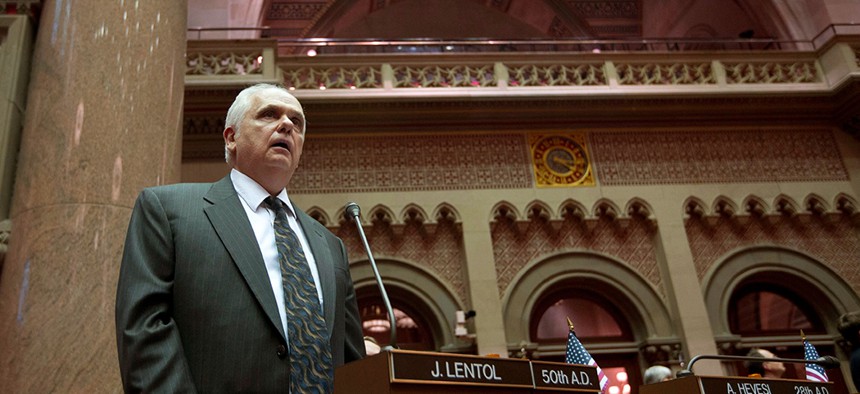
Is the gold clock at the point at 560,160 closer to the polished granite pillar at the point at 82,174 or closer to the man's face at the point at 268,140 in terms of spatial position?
the polished granite pillar at the point at 82,174

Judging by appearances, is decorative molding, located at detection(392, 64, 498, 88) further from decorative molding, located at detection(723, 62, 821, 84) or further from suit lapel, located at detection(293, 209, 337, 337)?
suit lapel, located at detection(293, 209, 337, 337)

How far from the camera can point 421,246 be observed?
825 cm

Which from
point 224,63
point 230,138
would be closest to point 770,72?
point 224,63

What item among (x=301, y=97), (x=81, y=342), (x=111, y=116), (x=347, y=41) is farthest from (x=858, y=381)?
(x=347, y=41)

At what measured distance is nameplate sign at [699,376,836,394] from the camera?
2.57 m

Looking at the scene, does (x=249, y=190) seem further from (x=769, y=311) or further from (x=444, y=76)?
(x=769, y=311)

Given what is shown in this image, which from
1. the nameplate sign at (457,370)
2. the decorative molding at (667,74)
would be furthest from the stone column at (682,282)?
the nameplate sign at (457,370)

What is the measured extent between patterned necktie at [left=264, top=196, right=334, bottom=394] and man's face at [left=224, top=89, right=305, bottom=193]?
0.13m

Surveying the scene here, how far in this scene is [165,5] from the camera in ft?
12.8

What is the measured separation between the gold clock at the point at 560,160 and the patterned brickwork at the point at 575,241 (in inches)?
20.6

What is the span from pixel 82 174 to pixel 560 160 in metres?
6.46

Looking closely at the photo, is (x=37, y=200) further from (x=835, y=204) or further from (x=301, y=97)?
(x=835, y=204)

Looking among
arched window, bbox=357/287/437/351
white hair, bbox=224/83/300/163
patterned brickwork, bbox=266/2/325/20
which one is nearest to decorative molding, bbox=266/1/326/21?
patterned brickwork, bbox=266/2/325/20

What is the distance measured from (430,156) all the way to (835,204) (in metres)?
5.05
